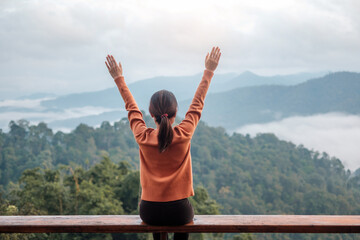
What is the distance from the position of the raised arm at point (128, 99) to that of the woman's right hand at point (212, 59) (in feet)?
1.31

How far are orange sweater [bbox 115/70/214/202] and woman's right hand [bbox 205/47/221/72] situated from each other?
15 cm

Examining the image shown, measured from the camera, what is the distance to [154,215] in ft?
5.87

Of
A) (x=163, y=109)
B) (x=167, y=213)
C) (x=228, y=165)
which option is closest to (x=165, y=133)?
(x=163, y=109)

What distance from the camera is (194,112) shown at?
5.89 ft

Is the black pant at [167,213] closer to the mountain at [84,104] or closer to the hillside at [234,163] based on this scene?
the hillside at [234,163]

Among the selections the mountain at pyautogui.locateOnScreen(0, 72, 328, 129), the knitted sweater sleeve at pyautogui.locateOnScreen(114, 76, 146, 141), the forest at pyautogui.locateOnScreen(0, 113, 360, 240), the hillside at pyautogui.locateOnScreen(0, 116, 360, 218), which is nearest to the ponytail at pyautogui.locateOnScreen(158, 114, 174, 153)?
the knitted sweater sleeve at pyautogui.locateOnScreen(114, 76, 146, 141)

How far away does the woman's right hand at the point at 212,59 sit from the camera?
1.91 meters

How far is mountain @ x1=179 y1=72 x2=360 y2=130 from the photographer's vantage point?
229 feet

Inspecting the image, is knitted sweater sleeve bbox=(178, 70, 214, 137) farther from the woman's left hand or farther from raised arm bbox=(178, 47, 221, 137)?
the woman's left hand

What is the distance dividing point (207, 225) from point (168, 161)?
357 millimetres

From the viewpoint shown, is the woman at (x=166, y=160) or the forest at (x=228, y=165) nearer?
the woman at (x=166, y=160)

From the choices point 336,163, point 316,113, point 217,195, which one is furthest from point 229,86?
point 217,195

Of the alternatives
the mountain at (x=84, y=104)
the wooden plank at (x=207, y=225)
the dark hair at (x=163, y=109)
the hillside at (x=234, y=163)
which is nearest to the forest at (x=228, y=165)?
the hillside at (x=234, y=163)

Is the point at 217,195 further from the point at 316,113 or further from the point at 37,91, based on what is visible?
the point at 37,91
